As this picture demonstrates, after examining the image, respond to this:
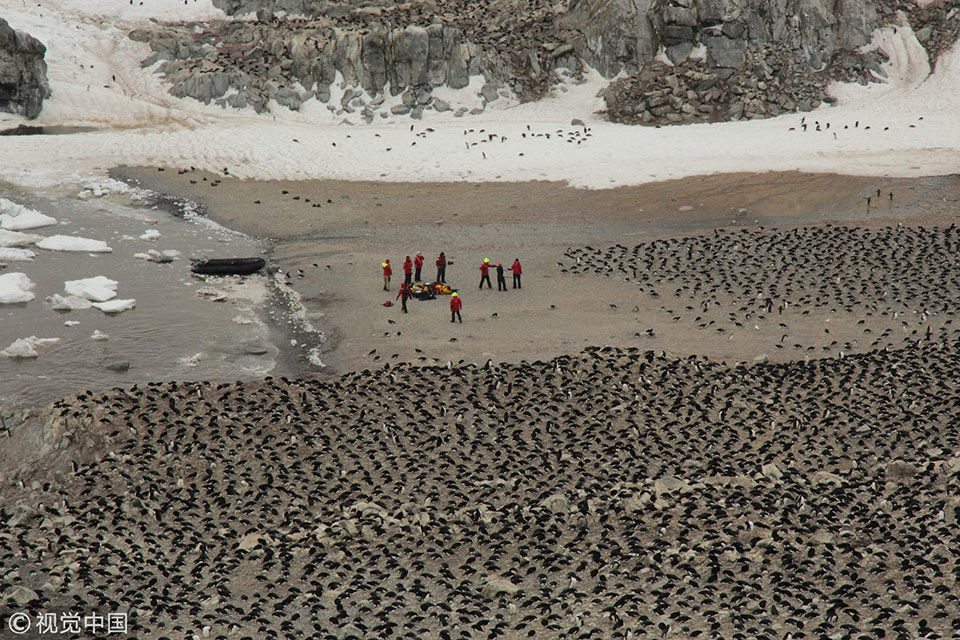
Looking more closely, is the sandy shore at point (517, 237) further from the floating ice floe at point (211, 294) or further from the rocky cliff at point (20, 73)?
the rocky cliff at point (20, 73)

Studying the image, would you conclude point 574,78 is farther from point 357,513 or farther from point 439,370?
point 357,513

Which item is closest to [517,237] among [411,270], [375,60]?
[411,270]

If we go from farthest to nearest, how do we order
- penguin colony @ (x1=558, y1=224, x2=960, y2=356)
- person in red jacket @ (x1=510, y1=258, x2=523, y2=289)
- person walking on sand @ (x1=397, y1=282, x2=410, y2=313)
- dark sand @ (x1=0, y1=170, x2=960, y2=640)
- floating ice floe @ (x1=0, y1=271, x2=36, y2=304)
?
person in red jacket @ (x1=510, y1=258, x2=523, y2=289)
floating ice floe @ (x1=0, y1=271, x2=36, y2=304)
person walking on sand @ (x1=397, y1=282, x2=410, y2=313)
penguin colony @ (x1=558, y1=224, x2=960, y2=356)
dark sand @ (x1=0, y1=170, x2=960, y2=640)

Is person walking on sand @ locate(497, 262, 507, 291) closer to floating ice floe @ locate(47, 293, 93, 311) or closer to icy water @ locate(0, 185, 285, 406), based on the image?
icy water @ locate(0, 185, 285, 406)

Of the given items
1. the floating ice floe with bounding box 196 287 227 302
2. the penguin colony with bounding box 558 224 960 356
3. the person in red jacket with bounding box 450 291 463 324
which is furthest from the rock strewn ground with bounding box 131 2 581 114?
the person in red jacket with bounding box 450 291 463 324

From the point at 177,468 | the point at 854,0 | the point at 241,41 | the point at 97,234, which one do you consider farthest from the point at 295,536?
the point at 854,0
